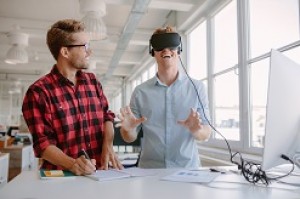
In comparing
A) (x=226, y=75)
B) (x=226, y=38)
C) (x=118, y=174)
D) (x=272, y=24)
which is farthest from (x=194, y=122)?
(x=226, y=38)

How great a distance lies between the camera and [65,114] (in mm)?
1596

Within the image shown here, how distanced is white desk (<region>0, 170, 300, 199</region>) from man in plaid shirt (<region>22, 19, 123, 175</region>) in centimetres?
33

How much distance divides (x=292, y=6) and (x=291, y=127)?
6.13ft

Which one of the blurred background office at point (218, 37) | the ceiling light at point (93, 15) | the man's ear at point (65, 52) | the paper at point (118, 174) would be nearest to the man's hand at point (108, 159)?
the paper at point (118, 174)

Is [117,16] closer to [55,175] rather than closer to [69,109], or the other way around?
[69,109]

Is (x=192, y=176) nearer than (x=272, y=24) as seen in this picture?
Yes

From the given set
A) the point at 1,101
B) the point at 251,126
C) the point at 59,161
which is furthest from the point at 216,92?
the point at 1,101

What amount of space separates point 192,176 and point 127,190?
13.7 inches

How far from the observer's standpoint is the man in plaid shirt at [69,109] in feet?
4.99

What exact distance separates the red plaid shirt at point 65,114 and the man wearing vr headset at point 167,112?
203 mm

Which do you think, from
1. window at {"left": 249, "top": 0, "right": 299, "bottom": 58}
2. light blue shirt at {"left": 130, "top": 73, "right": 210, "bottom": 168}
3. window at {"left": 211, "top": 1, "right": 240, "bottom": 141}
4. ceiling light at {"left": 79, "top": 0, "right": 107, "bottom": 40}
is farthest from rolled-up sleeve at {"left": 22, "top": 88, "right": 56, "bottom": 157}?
window at {"left": 211, "top": 1, "right": 240, "bottom": 141}

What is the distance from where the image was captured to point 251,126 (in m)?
3.04

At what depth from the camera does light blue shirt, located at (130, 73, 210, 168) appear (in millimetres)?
1693

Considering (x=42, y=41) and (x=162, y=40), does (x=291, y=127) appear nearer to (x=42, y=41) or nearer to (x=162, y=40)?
(x=162, y=40)
